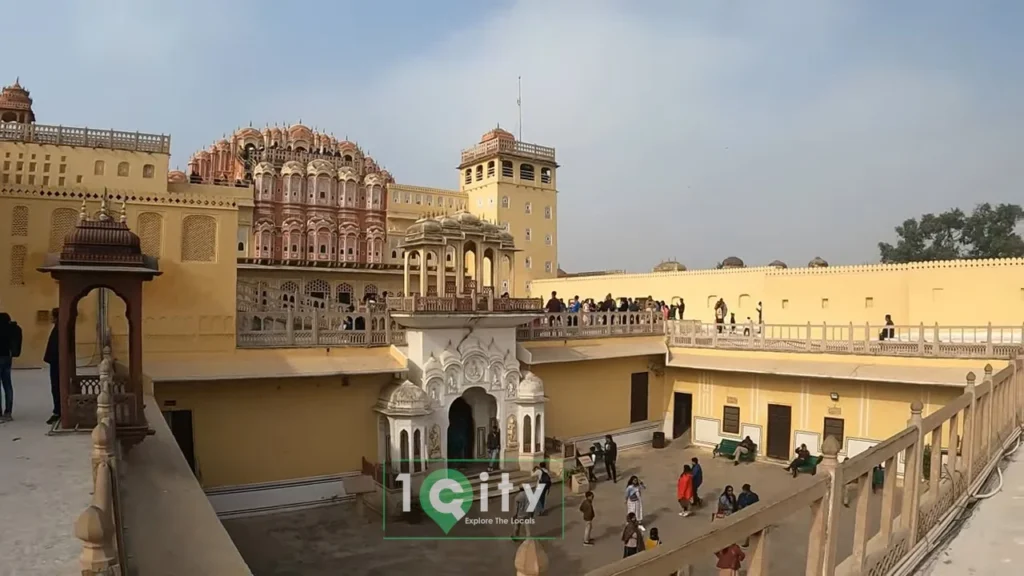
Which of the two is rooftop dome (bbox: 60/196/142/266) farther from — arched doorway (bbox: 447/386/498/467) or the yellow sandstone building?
arched doorway (bbox: 447/386/498/467)

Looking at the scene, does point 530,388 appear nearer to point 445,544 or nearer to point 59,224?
point 445,544

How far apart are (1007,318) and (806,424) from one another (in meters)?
7.28

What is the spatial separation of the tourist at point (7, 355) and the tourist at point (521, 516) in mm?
8019

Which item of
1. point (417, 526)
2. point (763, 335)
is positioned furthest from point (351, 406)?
point (763, 335)

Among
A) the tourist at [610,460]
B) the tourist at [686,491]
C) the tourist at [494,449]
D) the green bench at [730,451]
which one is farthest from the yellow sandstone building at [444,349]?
the tourist at [686,491]

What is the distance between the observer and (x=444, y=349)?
52.3ft

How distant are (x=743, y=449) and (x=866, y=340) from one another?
4261 mm

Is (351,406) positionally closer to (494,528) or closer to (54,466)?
(494,528)

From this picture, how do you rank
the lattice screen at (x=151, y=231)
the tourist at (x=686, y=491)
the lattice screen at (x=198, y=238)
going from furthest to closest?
the lattice screen at (x=198, y=238) → the lattice screen at (x=151, y=231) → the tourist at (x=686, y=491)

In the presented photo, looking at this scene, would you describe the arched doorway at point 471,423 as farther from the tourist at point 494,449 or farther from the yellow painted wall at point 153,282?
the yellow painted wall at point 153,282

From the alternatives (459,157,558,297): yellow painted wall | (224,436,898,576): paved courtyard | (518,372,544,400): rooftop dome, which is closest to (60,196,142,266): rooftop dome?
(224,436,898,576): paved courtyard

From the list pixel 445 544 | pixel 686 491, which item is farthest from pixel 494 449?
pixel 686 491

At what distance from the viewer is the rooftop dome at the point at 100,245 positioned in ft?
27.9

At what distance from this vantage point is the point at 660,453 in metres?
19.9
